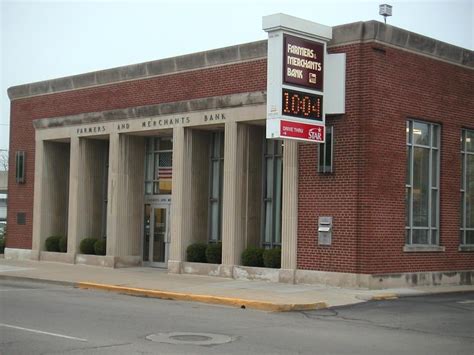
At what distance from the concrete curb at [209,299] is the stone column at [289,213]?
3.73m

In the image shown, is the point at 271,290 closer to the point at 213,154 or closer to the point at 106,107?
the point at 213,154

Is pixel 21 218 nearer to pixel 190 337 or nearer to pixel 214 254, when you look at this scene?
pixel 214 254

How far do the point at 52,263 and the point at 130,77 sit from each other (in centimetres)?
755

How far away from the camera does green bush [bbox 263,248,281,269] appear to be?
67.4ft

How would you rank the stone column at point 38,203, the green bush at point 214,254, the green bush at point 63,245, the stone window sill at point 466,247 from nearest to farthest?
the stone window sill at point 466,247 → the green bush at point 214,254 → the green bush at point 63,245 → the stone column at point 38,203

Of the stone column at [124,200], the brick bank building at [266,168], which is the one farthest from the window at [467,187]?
the stone column at [124,200]

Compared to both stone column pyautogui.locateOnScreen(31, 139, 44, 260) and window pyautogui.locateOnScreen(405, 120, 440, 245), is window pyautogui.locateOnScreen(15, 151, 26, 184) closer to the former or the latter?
stone column pyautogui.locateOnScreen(31, 139, 44, 260)

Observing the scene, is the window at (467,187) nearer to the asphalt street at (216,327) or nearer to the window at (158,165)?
the asphalt street at (216,327)

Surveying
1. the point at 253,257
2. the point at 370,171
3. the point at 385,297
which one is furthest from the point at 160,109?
the point at 385,297

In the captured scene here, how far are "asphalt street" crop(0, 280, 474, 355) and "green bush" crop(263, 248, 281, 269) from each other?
4321 millimetres

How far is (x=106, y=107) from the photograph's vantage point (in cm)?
2575

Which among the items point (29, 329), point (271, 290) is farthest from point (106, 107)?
point (29, 329)

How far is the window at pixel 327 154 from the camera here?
759 inches

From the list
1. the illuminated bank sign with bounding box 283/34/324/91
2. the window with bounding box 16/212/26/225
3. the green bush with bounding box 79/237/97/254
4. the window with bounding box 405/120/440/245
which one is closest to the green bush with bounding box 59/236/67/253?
the green bush with bounding box 79/237/97/254
